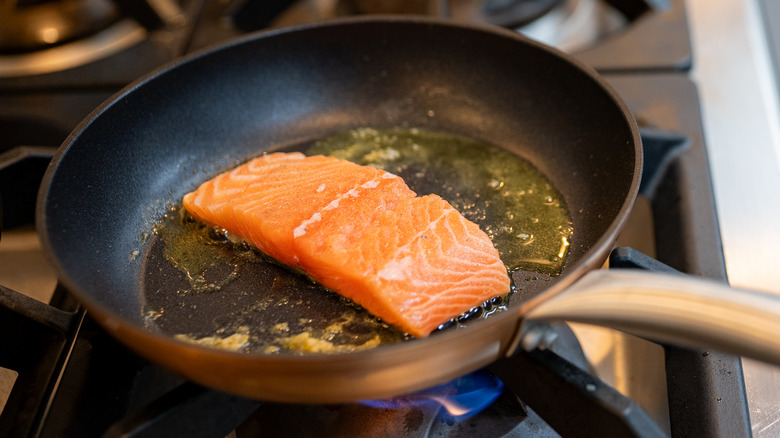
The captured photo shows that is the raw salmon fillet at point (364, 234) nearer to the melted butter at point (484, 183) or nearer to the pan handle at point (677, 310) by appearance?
the melted butter at point (484, 183)

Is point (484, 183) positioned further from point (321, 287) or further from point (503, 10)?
point (503, 10)

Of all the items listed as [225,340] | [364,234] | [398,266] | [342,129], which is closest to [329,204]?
[364,234]

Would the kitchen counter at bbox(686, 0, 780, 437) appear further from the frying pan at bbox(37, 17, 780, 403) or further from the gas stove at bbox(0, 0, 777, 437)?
the frying pan at bbox(37, 17, 780, 403)

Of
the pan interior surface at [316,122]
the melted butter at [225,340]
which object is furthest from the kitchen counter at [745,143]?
the melted butter at [225,340]

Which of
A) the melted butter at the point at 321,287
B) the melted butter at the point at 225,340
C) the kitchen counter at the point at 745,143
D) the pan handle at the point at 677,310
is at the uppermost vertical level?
the kitchen counter at the point at 745,143

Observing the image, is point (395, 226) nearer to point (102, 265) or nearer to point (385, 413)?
point (385, 413)

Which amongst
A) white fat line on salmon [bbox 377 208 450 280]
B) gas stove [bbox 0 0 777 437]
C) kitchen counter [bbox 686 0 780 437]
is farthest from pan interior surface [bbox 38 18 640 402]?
kitchen counter [bbox 686 0 780 437]
